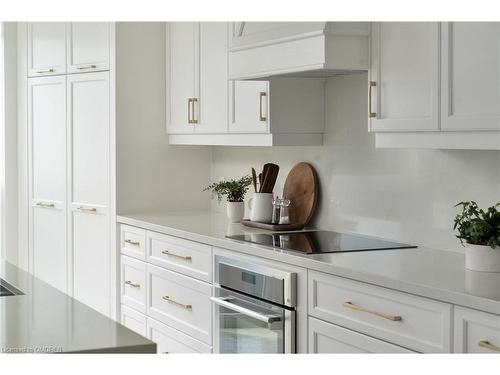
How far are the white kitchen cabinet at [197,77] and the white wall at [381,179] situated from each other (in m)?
0.40

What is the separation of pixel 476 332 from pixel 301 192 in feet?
6.26

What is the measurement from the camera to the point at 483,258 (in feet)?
8.64

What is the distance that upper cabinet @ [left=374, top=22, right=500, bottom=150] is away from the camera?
102 inches

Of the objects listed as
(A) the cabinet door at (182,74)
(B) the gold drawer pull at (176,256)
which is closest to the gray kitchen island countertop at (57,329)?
(B) the gold drawer pull at (176,256)

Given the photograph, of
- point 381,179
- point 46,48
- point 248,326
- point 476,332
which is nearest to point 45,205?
point 46,48

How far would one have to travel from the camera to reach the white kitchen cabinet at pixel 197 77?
427 centimetres

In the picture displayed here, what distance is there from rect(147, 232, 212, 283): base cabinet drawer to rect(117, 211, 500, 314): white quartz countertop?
5 centimetres

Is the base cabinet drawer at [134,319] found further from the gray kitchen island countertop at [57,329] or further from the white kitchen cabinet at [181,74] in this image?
the gray kitchen island countertop at [57,329]

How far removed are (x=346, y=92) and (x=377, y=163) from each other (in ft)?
1.28

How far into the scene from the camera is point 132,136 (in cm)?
476

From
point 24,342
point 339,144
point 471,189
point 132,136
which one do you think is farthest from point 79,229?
point 24,342

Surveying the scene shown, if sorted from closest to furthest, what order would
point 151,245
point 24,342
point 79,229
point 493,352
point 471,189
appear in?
point 24,342
point 493,352
point 471,189
point 151,245
point 79,229

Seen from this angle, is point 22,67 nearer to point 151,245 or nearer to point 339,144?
point 151,245

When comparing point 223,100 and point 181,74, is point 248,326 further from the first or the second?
point 181,74
